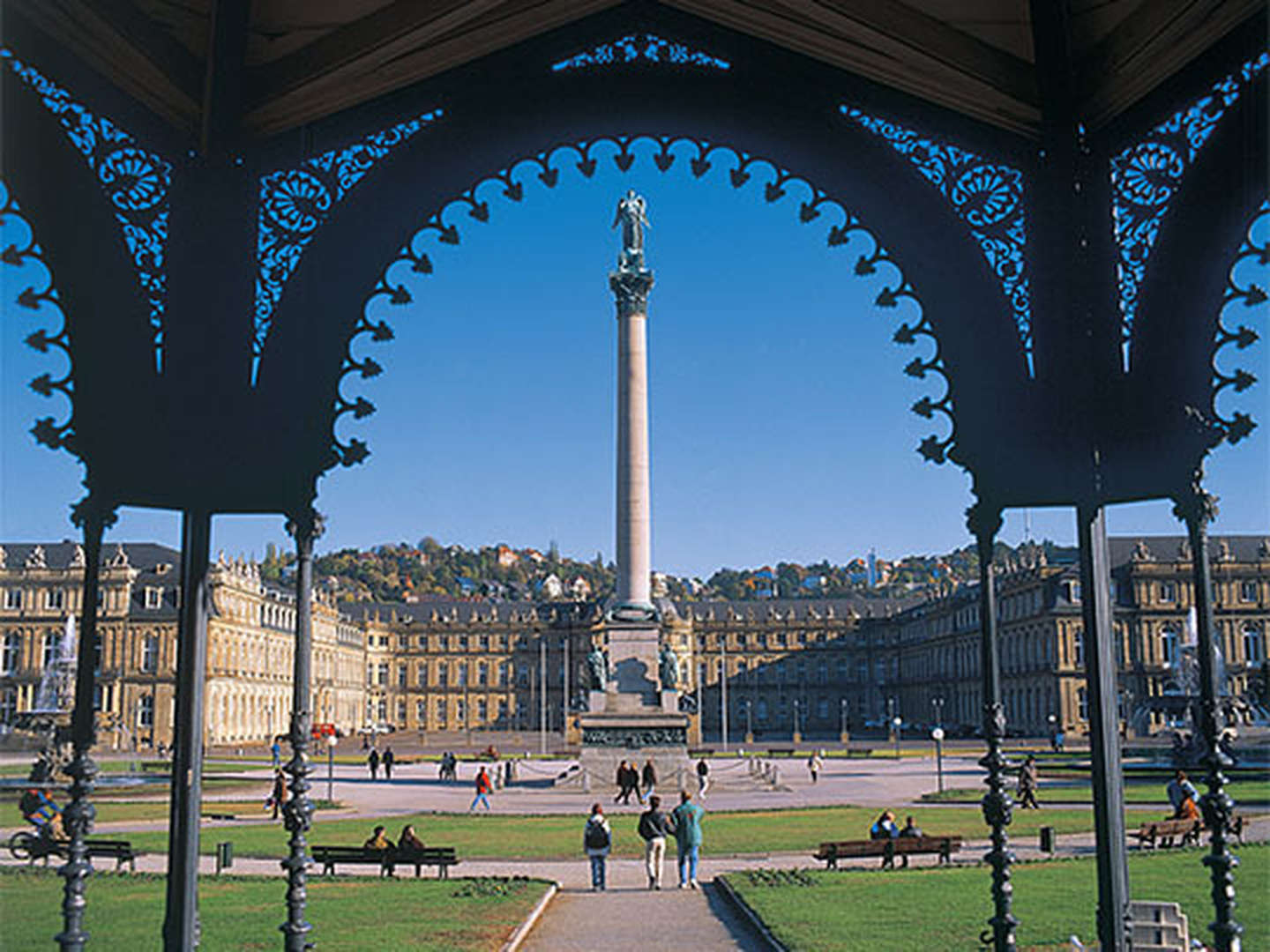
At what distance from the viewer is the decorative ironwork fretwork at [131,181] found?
23.1 ft

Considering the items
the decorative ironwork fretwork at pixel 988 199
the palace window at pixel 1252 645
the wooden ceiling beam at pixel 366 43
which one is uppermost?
the wooden ceiling beam at pixel 366 43

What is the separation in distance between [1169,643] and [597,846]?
261 ft

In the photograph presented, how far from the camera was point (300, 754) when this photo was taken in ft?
23.7

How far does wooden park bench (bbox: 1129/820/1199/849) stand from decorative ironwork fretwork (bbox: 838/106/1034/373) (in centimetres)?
1780

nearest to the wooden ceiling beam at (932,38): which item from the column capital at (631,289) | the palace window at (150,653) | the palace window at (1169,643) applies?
the column capital at (631,289)

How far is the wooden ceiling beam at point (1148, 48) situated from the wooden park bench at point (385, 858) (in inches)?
660

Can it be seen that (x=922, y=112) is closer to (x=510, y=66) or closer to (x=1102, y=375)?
(x=1102, y=375)

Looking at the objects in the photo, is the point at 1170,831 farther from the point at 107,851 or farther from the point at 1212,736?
the point at 107,851

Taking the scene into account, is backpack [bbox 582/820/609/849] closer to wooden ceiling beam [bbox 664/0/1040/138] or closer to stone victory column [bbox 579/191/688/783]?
wooden ceiling beam [bbox 664/0/1040/138]

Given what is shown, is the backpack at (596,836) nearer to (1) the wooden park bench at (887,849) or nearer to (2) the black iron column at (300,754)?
(1) the wooden park bench at (887,849)

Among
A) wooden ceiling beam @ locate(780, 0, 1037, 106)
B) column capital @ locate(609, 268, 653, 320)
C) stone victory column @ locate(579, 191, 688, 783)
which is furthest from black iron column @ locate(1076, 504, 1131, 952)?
column capital @ locate(609, 268, 653, 320)

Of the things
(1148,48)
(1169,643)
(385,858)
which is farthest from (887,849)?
(1169,643)

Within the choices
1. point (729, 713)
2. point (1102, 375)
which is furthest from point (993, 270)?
point (729, 713)

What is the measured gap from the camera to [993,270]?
7.59 m
